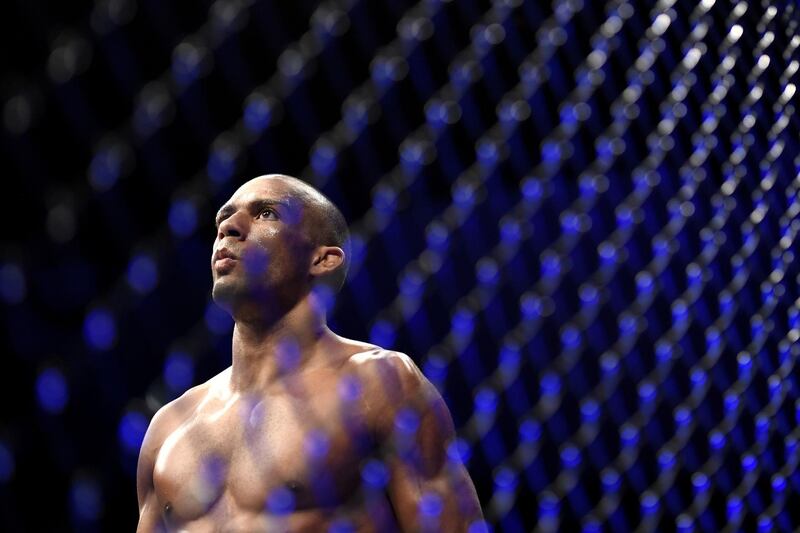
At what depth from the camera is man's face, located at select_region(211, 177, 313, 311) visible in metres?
Answer: 0.96

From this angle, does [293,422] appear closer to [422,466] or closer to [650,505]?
[422,466]

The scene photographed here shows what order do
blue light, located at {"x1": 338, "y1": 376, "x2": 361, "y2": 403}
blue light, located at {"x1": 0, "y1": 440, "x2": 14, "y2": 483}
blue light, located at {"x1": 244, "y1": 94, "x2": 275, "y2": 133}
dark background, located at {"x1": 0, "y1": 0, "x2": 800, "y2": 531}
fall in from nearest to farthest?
1. blue light, located at {"x1": 0, "y1": 440, "x2": 14, "y2": 483}
2. dark background, located at {"x1": 0, "y1": 0, "x2": 800, "y2": 531}
3. blue light, located at {"x1": 244, "y1": 94, "x2": 275, "y2": 133}
4. blue light, located at {"x1": 338, "y1": 376, "x2": 361, "y2": 403}

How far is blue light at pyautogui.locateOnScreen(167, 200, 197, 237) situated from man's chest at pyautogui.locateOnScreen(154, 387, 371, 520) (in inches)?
8.8

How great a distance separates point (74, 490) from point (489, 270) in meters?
0.80

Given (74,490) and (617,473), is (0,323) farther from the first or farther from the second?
(617,473)

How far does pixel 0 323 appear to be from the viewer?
0.62 meters

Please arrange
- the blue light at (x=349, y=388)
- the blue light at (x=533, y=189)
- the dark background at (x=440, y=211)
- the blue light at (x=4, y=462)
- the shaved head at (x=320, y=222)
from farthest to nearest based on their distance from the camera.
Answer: the blue light at (x=533, y=189) < the shaved head at (x=320, y=222) < the blue light at (x=349, y=388) < the dark background at (x=440, y=211) < the blue light at (x=4, y=462)

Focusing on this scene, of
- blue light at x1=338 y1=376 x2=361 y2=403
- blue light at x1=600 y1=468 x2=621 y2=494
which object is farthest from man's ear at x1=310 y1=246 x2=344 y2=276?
blue light at x1=600 y1=468 x2=621 y2=494

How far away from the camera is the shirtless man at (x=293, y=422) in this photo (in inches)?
34.9

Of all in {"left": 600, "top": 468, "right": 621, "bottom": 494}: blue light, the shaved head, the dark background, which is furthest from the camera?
{"left": 600, "top": 468, "right": 621, "bottom": 494}: blue light

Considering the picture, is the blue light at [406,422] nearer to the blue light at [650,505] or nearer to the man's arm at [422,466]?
the man's arm at [422,466]

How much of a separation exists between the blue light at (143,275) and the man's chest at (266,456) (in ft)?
0.81

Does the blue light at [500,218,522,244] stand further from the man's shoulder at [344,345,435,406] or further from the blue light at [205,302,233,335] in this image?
the blue light at [205,302,233,335]

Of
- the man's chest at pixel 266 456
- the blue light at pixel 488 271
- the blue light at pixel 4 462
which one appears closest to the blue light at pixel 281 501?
the man's chest at pixel 266 456
